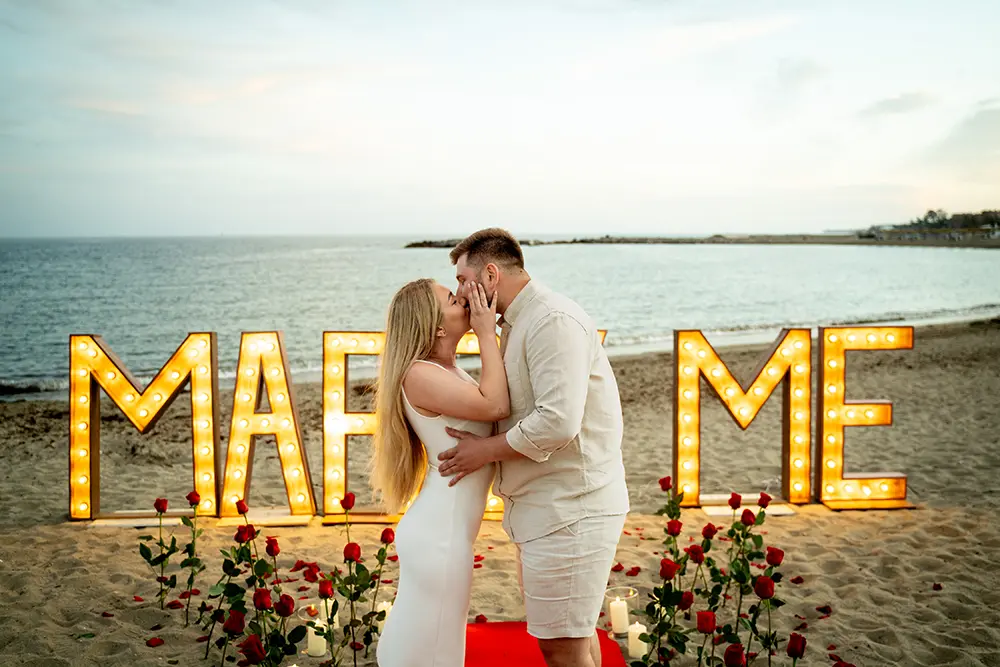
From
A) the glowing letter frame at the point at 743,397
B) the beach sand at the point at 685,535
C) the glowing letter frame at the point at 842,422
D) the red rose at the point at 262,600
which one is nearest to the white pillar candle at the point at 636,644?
the beach sand at the point at 685,535

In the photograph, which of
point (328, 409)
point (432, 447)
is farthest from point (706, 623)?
point (328, 409)

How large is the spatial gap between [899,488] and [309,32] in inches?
1319

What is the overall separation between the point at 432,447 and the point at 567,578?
89 centimetres

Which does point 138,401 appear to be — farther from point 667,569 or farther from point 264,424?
point 667,569

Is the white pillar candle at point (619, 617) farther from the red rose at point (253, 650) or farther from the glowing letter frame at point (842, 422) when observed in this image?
the glowing letter frame at point (842, 422)

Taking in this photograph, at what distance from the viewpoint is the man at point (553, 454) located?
3.16m

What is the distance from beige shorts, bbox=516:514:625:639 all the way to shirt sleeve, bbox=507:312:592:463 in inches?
14.2

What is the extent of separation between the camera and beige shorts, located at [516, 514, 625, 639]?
3.21 metres

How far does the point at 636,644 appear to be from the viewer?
471 centimetres

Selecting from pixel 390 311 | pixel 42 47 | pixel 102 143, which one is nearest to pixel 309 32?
pixel 42 47

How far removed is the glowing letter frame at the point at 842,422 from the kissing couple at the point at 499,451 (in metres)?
4.86

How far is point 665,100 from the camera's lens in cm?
3788

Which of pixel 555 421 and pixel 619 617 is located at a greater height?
pixel 555 421

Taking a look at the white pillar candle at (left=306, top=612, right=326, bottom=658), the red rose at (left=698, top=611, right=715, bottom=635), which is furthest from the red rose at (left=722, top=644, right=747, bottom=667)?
the white pillar candle at (left=306, top=612, right=326, bottom=658)
